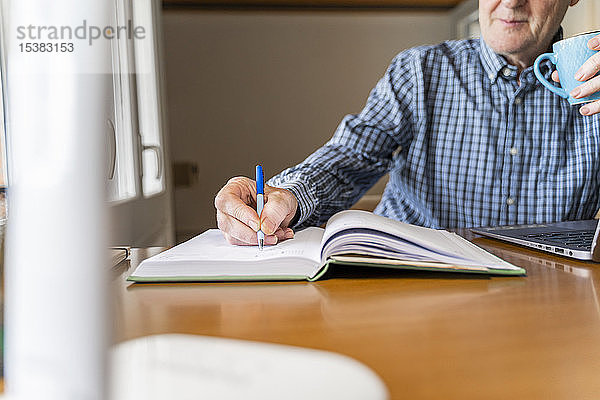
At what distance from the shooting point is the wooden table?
15.3 inches

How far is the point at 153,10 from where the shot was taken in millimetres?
2826

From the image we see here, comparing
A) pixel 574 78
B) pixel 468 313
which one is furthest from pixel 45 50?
pixel 574 78

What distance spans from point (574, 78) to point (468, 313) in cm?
48

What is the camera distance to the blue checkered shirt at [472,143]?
4.54 ft

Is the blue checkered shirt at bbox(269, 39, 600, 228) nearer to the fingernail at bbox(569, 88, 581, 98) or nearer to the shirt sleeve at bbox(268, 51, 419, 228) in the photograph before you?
the shirt sleeve at bbox(268, 51, 419, 228)

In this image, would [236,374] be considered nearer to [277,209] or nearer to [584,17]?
[277,209]

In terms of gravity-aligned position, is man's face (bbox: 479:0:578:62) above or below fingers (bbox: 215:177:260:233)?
above

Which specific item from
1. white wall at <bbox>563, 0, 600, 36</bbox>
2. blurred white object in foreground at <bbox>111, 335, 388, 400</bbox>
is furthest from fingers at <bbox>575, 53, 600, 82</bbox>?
white wall at <bbox>563, 0, 600, 36</bbox>

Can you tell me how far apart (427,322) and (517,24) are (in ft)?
3.41

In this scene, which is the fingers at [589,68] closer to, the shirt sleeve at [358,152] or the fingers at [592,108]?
the fingers at [592,108]

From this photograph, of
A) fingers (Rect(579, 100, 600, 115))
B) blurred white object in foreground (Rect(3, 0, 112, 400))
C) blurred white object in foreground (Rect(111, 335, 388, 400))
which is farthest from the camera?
fingers (Rect(579, 100, 600, 115))

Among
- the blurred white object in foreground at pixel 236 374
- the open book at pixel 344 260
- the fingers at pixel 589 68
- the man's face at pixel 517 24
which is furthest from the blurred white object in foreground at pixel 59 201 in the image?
the man's face at pixel 517 24

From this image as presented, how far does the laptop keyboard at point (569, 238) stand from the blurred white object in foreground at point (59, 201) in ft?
2.31

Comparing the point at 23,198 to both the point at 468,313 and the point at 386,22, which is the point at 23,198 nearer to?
the point at 468,313
